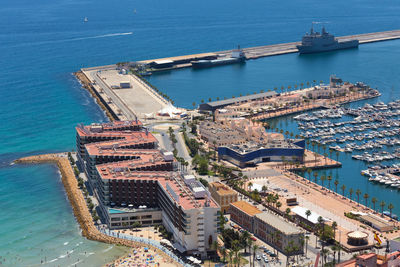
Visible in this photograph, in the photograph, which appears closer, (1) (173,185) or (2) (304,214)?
(1) (173,185)

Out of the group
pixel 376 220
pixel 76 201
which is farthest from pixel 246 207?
pixel 76 201

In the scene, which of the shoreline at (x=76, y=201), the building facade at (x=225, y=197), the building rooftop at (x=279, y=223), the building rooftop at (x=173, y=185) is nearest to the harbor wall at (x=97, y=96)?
the shoreline at (x=76, y=201)

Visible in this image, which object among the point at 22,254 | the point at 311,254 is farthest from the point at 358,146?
the point at 22,254

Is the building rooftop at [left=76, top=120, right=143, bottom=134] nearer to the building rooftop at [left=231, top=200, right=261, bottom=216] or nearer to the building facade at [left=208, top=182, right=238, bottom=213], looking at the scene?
the building facade at [left=208, top=182, right=238, bottom=213]

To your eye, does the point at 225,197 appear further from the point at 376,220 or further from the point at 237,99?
the point at 237,99

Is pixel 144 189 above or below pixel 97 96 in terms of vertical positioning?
below

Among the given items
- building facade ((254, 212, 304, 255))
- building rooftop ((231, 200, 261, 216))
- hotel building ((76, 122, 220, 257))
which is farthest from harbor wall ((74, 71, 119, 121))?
building facade ((254, 212, 304, 255))

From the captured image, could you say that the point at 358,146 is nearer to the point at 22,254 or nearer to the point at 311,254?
the point at 311,254
